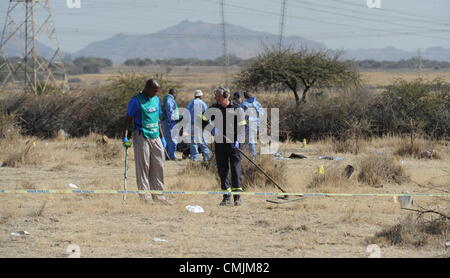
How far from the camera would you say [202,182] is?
1383cm

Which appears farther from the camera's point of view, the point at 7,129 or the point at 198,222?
the point at 7,129

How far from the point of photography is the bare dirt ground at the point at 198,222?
8.83 m

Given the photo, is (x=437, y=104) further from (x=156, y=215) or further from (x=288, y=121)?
(x=156, y=215)

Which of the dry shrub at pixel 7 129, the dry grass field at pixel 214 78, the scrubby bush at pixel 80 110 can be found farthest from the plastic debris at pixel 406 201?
the dry grass field at pixel 214 78

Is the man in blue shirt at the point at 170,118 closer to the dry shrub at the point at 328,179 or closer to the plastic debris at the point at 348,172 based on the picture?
the dry shrub at the point at 328,179

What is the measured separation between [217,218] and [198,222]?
0.39 meters

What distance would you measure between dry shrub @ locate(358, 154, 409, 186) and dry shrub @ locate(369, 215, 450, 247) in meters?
4.58

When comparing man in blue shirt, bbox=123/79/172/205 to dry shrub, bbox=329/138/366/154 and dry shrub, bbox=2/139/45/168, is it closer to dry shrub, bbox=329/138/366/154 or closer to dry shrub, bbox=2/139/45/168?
dry shrub, bbox=2/139/45/168

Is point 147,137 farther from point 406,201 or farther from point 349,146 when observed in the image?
point 349,146

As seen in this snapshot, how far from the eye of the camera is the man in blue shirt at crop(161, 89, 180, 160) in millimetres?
17406

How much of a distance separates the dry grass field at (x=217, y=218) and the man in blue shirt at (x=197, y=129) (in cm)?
80

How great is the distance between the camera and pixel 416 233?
9.31 m

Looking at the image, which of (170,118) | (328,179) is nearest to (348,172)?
(328,179)
